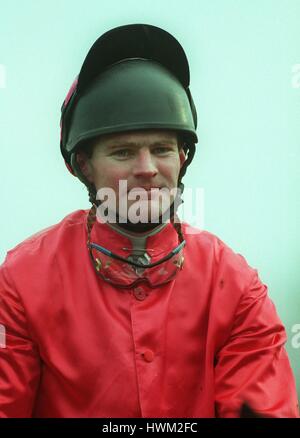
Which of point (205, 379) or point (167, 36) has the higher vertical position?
point (167, 36)

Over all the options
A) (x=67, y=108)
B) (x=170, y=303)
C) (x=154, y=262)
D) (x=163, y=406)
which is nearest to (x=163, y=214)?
(x=154, y=262)

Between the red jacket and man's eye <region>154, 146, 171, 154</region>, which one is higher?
man's eye <region>154, 146, 171, 154</region>

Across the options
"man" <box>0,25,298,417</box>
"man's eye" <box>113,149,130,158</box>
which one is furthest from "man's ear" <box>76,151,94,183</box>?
"man's eye" <box>113,149,130,158</box>

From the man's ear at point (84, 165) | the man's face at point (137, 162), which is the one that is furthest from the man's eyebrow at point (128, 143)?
the man's ear at point (84, 165)

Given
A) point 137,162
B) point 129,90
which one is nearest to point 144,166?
point 137,162

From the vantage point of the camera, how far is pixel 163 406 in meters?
1.32

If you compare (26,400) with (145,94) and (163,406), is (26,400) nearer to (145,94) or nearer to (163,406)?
(163,406)

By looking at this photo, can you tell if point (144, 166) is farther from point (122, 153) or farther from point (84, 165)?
point (84, 165)

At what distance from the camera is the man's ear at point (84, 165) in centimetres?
145

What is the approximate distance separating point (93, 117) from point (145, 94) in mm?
150

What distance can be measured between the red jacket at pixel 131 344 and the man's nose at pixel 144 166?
0.22 meters

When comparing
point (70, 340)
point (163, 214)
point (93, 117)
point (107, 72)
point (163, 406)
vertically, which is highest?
point (107, 72)

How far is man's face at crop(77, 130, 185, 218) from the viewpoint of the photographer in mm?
1276

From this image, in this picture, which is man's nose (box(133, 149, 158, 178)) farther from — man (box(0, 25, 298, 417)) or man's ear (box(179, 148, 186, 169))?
man's ear (box(179, 148, 186, 169))
